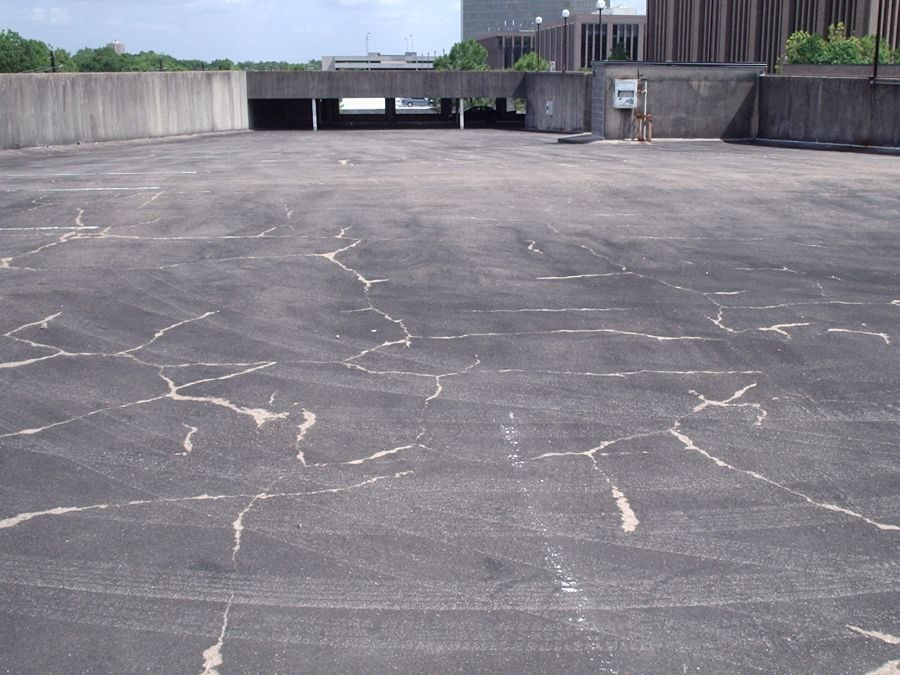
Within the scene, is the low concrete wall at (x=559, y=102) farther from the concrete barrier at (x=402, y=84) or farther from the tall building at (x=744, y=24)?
the tall building at (x=744, y=24)

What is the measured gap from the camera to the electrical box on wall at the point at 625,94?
3347 cm

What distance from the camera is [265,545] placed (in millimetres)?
5953

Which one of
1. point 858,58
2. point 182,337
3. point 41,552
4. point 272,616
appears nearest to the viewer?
point 272,616

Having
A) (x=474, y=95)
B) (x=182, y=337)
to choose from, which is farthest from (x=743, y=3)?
(x=182, y=337)

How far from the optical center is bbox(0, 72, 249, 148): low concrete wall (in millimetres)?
29938

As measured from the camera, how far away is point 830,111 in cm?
3091

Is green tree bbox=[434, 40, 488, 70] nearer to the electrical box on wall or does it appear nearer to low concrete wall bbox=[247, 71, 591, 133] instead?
low concrete wall bbox=[247, 71, 591, 133]

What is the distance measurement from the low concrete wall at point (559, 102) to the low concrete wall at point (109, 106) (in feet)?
45.5

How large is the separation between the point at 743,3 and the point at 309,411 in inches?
4084

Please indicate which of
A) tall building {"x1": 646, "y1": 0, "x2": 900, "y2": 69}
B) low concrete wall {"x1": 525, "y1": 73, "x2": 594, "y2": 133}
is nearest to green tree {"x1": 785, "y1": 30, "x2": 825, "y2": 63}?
tall building {"x1": 646, "y1": 0, "x2": 900, "y2": 69}

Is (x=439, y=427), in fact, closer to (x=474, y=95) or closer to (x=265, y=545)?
(x=265, y=545)

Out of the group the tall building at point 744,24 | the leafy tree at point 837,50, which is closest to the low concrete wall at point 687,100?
the leafy tree at point 837,50

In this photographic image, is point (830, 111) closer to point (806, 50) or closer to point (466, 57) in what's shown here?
point (806, 50)

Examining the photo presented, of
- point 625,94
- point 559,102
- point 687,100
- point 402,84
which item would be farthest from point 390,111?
point 687,100
